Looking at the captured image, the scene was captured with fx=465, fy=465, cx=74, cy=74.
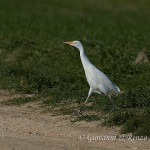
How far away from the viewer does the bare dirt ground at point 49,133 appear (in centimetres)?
685

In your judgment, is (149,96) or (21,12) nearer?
(149,96)

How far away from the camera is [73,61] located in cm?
1321

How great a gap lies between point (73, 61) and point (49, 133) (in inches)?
228

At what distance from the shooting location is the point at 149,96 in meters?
9.44

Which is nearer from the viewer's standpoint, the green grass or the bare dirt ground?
the bare dirt ground

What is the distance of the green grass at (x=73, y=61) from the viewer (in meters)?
9.06

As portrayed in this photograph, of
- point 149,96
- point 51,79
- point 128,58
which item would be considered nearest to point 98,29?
point 128,58

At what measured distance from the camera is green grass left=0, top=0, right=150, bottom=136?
29.7 feet

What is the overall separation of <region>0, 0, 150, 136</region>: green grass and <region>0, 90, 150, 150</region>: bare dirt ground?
32 centimetres

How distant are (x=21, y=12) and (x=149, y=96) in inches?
712

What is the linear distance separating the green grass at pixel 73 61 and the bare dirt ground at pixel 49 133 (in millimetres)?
323

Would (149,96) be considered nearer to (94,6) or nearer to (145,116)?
(145,116)

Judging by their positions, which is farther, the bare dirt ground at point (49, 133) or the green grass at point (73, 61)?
A: the green grass at point (73, 61)

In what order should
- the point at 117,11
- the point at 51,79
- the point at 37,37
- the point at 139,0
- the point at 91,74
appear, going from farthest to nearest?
the point at 139,0 → the point at 117,11 → the point at 37,37 → the point at 51,79 → the point at 91,74
